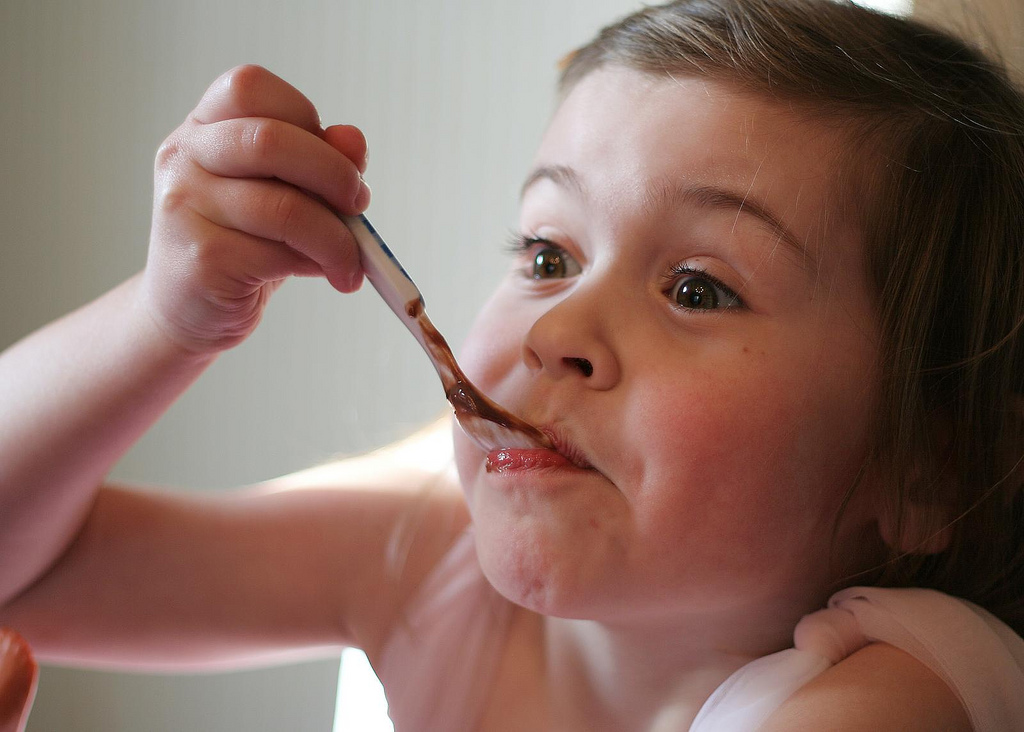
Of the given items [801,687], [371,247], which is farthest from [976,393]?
[371,247]

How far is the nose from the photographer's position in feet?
1.77

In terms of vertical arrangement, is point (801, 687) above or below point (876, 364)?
below

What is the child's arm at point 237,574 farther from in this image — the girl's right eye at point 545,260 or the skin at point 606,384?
the girl's right eye at point 545,260

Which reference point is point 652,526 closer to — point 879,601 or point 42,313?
point 879,601

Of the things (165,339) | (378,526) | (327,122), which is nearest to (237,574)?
(378,526)

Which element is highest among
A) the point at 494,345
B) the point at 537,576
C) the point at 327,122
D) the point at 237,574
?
the point at 327,122

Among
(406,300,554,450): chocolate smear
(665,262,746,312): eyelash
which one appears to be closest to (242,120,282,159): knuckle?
(406,300,554,450): chocolate smear

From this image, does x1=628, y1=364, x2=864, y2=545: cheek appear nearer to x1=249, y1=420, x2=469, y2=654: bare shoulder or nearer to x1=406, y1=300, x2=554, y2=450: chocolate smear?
x1=406, y1=300, x2=554, y2=450: chocolate smear

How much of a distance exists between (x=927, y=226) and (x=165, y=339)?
49 centimetres

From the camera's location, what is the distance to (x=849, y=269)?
59cm

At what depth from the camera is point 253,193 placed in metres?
0.53

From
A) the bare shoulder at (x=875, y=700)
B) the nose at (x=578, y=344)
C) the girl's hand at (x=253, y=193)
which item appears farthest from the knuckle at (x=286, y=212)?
the bare shoulder at (x=875, y=700)

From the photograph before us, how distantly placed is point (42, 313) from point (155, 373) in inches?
27.2

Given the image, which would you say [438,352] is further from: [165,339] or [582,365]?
[165,339]
